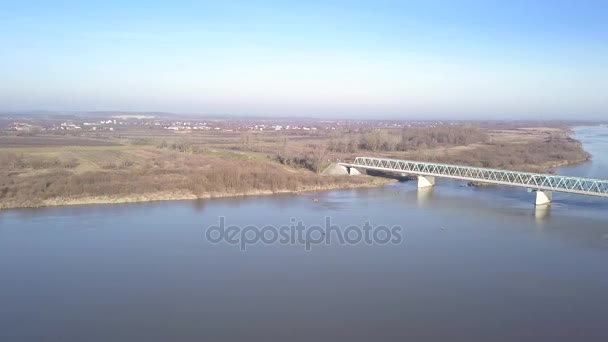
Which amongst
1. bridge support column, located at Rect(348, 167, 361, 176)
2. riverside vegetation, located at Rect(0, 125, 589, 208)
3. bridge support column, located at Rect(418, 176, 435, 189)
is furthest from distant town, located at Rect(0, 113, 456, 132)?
bridge support column, located at Rect(418, 176, 435, 189)

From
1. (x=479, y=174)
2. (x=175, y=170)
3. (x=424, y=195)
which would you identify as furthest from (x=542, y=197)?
(x=175, y=170)

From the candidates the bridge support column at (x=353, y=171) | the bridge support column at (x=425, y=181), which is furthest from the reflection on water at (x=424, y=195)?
the bridge support column at (x=353, y=171)

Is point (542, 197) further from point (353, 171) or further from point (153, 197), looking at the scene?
point (153, 197)

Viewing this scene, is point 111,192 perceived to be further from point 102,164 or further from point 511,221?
point 511,221

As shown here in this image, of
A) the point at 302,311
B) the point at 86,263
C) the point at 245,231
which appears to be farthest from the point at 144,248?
the point at 302,311

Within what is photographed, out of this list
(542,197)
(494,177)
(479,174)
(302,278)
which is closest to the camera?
(302,278)

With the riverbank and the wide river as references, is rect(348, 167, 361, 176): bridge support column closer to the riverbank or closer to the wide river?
the riverbank
